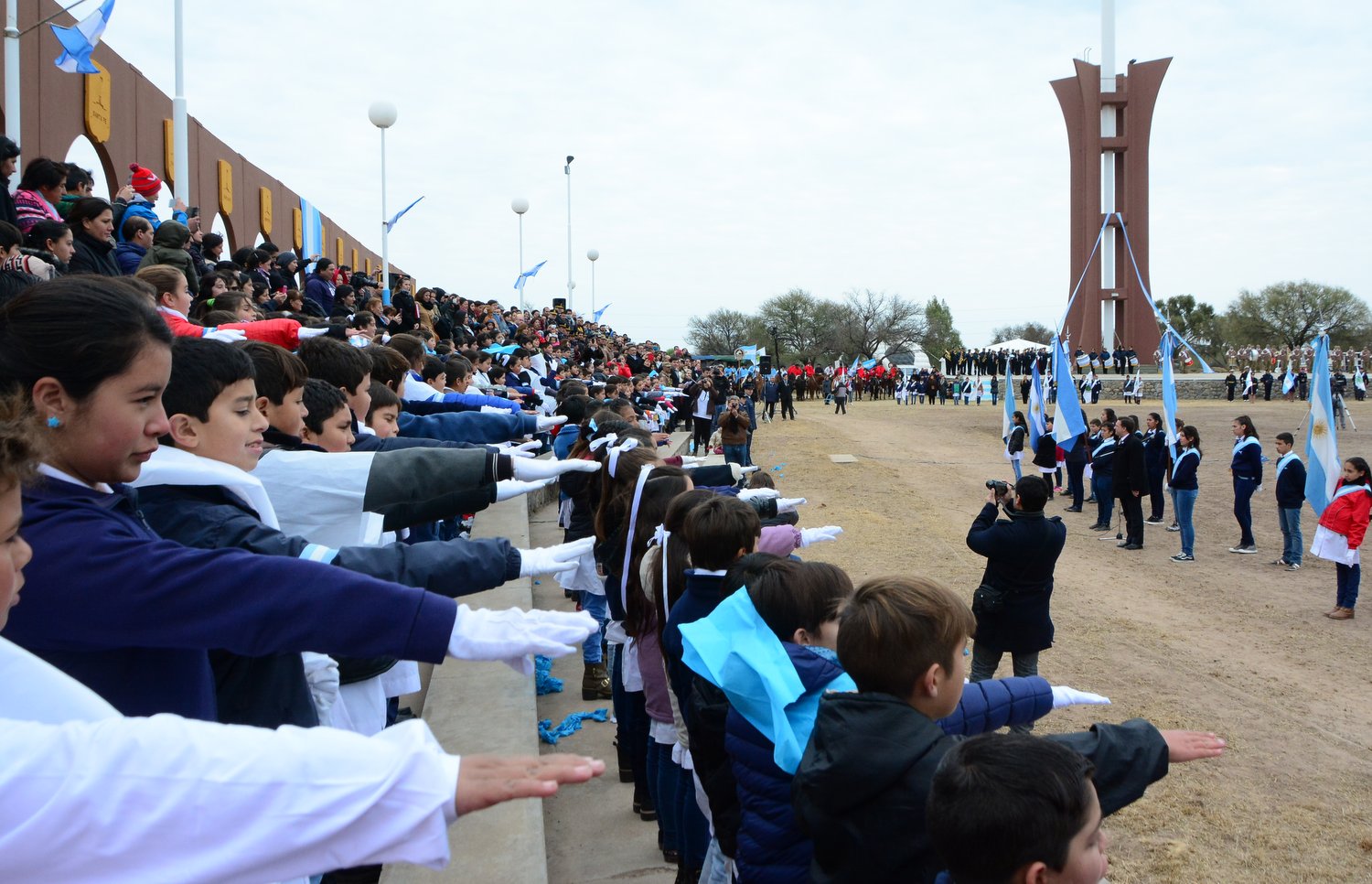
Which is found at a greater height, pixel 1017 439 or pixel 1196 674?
pixel 1017 439

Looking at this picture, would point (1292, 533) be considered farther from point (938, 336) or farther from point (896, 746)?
point (938, 336)

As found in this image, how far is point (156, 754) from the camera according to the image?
1.12 metres

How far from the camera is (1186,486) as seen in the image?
15.6 m

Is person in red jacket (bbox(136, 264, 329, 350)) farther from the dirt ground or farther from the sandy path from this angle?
the sandy path

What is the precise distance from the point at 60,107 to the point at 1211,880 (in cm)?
1493

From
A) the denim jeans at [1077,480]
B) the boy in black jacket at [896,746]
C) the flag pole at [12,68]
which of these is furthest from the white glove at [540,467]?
the denim jeans at [1077,480]

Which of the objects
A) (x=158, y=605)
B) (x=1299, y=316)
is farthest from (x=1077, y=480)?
(x=1299, y=316)

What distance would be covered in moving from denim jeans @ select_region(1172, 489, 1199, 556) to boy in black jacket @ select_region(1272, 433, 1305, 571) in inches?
44.6

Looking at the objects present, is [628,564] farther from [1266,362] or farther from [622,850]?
[1266,362]

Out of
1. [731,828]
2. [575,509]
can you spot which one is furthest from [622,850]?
Result: [575,509]

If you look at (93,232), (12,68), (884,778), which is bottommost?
(884,778)

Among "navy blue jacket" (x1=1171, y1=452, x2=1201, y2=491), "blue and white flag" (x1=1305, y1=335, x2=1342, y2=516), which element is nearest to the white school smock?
"blue and white flag" (x1=1305, y1=335, x2=1342, y2=516)

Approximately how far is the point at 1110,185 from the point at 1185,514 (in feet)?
137

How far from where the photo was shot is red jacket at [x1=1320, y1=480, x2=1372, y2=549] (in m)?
11.6
